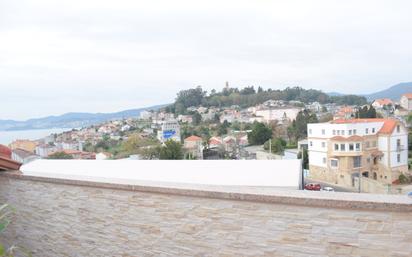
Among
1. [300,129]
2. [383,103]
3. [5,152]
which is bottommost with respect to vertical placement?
[300,129]

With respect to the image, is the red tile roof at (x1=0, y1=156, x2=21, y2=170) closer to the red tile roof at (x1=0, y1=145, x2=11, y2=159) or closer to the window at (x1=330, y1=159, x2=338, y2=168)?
the red tile roof at (x1=0, y1=145, x2=11, y2=159)

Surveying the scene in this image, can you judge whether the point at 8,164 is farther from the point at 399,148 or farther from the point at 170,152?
the point at 399,148

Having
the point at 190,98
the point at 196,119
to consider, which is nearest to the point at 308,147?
the point at 196,119

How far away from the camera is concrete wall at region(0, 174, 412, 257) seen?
60.6 inches

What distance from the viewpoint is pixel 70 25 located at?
7633 mm

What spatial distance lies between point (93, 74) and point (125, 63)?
202 cm

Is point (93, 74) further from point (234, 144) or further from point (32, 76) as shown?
point (234, 144)

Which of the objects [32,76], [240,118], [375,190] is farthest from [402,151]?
[240,118]

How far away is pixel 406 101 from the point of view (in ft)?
101

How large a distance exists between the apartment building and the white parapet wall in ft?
43.5

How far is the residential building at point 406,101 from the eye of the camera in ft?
98.1

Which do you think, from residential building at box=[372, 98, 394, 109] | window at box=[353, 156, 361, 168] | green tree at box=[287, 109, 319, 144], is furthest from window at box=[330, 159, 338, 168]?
residential building at box=[372, 98, 394, 109]

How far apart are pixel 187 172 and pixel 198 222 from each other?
3.59 ft

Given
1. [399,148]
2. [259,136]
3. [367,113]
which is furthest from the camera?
[259,136]
